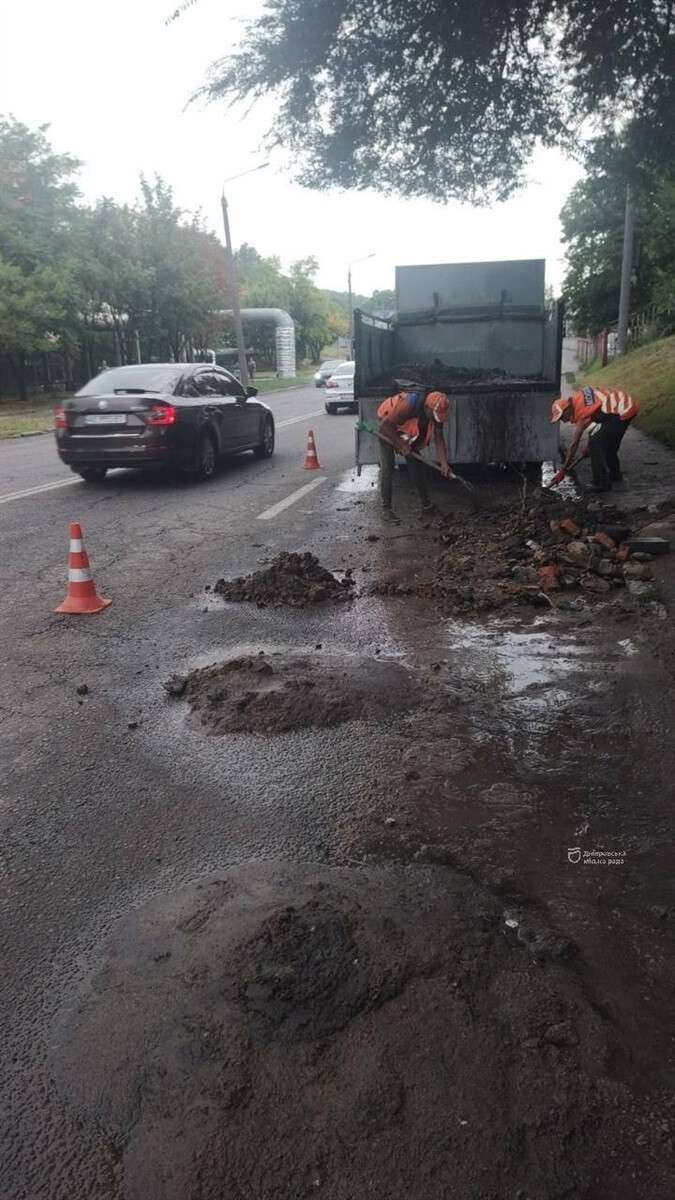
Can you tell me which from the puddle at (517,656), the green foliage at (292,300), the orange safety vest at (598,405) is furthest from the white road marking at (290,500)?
the green foliage at (292,300)

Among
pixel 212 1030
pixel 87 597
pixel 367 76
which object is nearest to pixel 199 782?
pixel 212 1030

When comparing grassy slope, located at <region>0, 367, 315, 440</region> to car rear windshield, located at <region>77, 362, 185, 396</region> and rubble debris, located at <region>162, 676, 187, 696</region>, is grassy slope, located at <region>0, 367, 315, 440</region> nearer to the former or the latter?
car rear windshield, located at <region>77, 362, 185, 396</region>

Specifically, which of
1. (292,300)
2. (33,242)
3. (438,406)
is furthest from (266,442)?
(292,300)

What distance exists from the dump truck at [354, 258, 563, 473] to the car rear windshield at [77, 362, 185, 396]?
2.66m

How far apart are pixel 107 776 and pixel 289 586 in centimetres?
285

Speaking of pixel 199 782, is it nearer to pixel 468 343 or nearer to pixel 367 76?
pixel 367 76

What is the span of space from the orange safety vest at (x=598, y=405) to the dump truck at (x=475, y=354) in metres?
A: 0.97

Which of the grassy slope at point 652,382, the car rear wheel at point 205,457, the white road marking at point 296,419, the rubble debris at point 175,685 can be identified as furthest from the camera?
the white road marking at point 296,419

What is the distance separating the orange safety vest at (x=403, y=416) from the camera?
8.95 metres

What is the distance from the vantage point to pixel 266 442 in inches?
571

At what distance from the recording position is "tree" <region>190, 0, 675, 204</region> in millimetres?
8945

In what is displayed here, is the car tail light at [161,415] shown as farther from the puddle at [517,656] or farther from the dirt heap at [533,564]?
the puddle at [517,656]

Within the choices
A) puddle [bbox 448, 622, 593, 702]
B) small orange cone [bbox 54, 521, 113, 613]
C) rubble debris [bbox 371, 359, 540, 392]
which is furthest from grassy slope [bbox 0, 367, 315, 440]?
puddle [bbox 448, 622, 593, 702]

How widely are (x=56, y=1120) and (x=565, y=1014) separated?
1286 millimetres
